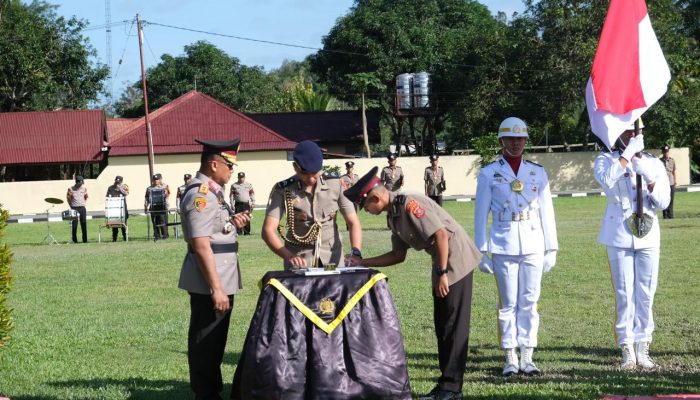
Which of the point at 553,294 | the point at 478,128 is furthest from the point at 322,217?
the point at 478,128

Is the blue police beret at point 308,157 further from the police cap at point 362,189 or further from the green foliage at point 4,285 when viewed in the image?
the green foliage at point 4,285

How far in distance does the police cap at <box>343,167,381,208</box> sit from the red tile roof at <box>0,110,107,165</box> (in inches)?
1774

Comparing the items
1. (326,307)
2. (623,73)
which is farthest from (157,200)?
(326,307)

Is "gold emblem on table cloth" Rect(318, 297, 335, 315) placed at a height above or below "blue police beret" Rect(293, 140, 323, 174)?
below

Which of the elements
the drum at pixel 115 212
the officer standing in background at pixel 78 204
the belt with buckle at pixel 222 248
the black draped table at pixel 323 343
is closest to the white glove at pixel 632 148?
the black draped table at pixel 323 343

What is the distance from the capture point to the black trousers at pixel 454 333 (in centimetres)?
722

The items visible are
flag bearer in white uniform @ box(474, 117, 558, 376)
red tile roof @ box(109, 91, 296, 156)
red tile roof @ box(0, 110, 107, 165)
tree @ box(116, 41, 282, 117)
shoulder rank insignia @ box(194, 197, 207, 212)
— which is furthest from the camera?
tree @ box(116, 41, 282, 117)

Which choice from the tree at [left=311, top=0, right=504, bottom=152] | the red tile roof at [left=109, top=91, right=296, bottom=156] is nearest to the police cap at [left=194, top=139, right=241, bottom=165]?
the red tile roof at [left=109, top=91, right=296, bottom=156]

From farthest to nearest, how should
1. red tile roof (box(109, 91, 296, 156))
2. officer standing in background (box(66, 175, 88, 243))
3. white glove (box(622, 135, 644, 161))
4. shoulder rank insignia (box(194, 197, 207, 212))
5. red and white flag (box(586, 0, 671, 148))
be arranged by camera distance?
red tile roof (box(109, 91, 296, 156)) → officer standing in background (box(66, 175, 88, 243)) → red and white flag (box(586, 0, 671, 148)) → white glove (box(622, 135, 644, 161)) → shoulder rank insignia (box(194, 197, 207, 212))

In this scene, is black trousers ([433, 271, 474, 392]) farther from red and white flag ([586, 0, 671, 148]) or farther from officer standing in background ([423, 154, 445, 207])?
officer standing in background ([423, 154, 445, 207])

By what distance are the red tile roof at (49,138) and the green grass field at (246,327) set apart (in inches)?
1269

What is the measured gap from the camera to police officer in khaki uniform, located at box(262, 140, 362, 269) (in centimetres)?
721

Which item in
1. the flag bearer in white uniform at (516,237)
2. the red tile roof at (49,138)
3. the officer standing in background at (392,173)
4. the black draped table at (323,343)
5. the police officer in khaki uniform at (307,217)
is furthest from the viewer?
the red tile roof at (49,138)

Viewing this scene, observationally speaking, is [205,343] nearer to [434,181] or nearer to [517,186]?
[517,186]
